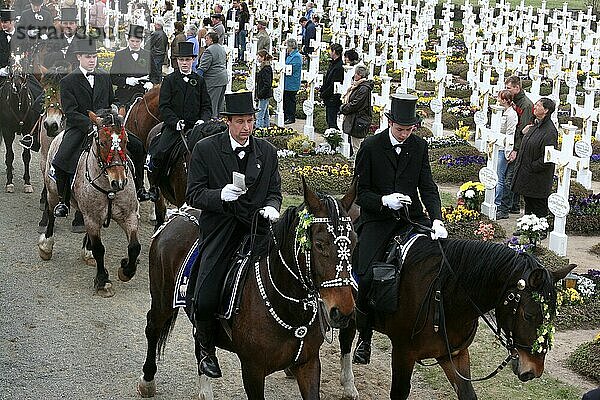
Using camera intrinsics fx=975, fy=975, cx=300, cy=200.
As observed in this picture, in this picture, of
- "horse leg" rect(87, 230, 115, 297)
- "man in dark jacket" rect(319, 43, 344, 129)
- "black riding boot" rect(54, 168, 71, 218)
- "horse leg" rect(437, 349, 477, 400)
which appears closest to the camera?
"horse leg" rect(437, 349, 477, 400)

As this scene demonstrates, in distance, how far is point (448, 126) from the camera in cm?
2086

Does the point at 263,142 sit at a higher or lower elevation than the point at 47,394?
higher

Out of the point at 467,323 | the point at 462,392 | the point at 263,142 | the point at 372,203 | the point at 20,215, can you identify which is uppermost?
the point at 263,142

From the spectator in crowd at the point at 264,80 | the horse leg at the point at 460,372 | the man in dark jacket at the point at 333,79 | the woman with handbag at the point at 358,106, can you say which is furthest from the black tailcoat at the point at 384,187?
the spectator in crowd at the point at 264,80

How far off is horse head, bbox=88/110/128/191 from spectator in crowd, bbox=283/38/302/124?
1024cm

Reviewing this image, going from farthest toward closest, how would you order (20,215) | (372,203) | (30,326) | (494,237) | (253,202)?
(20,215) < (494,237) < (30,326) < (372,203) < (253,202)

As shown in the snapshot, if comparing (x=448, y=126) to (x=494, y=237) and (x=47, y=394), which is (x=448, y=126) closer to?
(x=494, y=237)

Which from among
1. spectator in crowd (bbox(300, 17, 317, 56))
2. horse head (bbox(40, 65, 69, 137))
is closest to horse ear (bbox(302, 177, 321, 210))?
horse head (bbox(40, 65, 69, 137))

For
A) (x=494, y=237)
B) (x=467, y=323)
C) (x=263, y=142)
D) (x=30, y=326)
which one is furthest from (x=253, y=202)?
(x=494, y=237)

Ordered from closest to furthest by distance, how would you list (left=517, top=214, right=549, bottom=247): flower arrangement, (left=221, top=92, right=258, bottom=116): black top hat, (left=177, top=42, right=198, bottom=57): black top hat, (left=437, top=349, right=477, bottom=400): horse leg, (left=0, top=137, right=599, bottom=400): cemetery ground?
(left=221, top=92, right=258, bottom=116): black top hat < (left=437, top=349, right=477, bottom=400): horse leg < (left=0, top=137, right=599, bottom=400): cemetery ground < (left=517, top=214, right=549, bottom=247): flower arrangement < (left=177, top=42, right=198, bottom=57): black top hat

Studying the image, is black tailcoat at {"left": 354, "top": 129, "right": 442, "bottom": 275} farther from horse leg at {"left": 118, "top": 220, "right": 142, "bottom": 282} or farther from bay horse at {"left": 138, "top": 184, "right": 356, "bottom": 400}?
horse leg at {"left": 118, "top": 220, "right": 142, "bottom": 282}

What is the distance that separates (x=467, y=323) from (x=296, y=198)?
27.3ft

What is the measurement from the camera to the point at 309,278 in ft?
19.1

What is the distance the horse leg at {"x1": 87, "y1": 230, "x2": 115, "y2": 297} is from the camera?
10.3 metres
